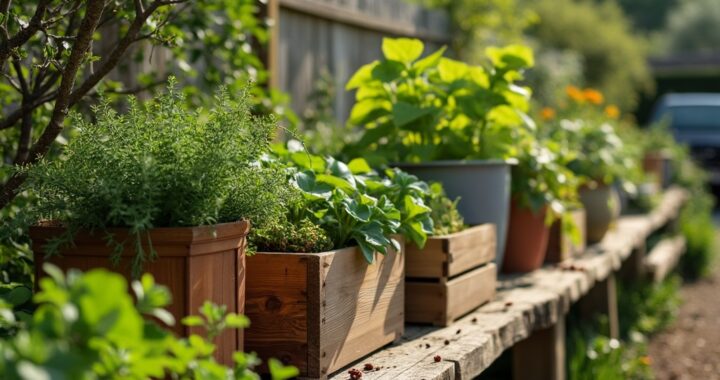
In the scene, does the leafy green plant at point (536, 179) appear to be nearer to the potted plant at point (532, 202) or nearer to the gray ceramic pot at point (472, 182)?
the potted plant at point (532, 202)

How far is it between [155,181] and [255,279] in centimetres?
37

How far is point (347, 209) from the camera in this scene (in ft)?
5.44

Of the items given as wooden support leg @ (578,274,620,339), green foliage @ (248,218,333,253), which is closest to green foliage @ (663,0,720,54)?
wooden support leg @ (578,274,620,339)

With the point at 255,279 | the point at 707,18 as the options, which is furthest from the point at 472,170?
the point at 707,18

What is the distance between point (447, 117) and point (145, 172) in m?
1.44

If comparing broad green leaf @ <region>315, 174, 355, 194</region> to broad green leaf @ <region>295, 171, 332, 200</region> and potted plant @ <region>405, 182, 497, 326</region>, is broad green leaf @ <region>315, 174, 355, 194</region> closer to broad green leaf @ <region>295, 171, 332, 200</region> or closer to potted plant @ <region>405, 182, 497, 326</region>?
broad green leaf @ <region>295, 171, 332, 200</region>

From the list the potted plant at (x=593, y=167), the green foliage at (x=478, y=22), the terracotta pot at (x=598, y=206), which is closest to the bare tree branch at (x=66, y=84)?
the potted plant at (x=593, y=167)

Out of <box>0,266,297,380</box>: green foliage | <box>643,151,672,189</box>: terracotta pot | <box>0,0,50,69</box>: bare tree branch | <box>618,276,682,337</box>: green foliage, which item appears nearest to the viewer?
<box>0,266,297,380</box>: green foliage

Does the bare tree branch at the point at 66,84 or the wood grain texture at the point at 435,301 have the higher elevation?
the bare tree branch at the point at 66,84

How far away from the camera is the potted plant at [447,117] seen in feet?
7.94

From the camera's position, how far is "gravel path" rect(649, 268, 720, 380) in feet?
13.4

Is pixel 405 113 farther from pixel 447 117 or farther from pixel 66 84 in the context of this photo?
pixel 66 84

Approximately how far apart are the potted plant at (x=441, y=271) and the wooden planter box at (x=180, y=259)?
73 cm

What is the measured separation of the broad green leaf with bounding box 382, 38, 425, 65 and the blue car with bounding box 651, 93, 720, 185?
9.13 m
